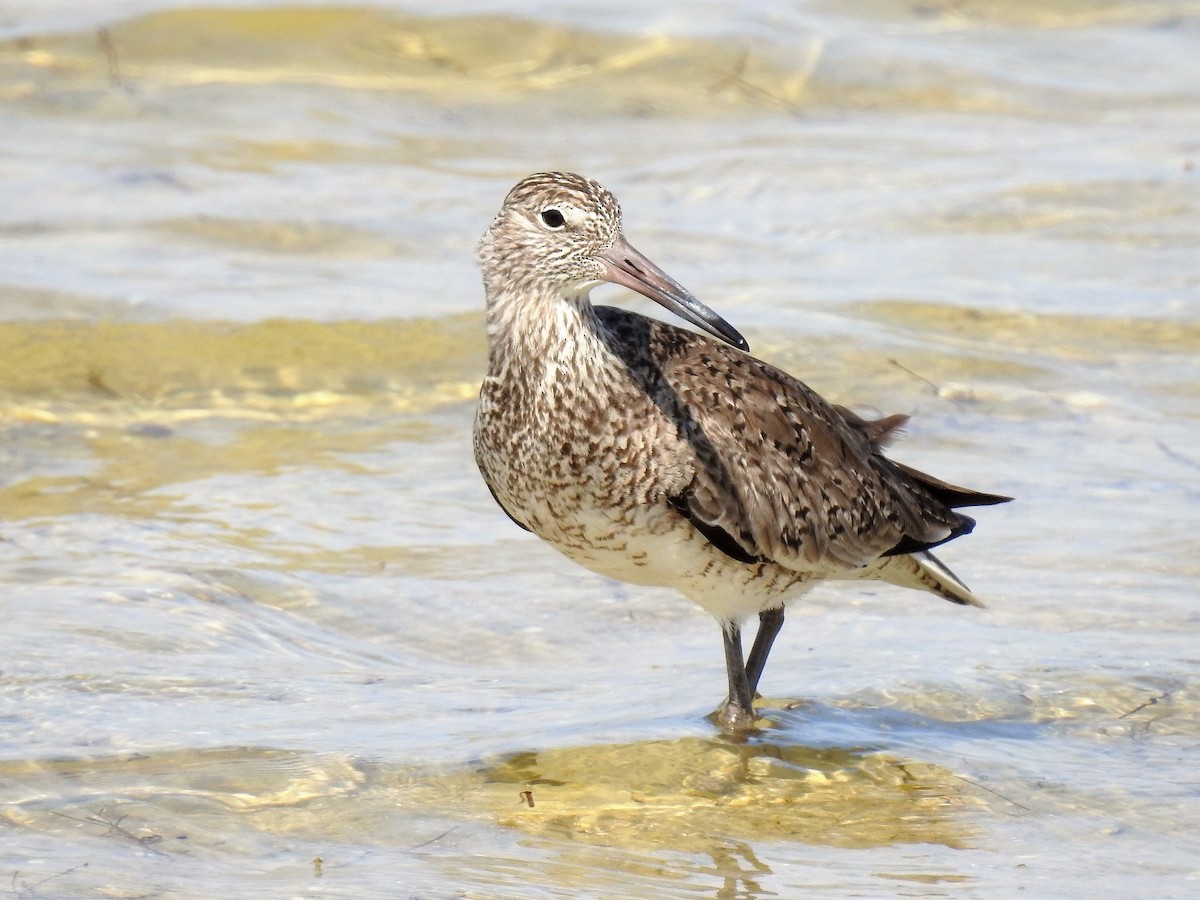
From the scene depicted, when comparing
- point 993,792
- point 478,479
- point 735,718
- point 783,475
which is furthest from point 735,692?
point 478,479

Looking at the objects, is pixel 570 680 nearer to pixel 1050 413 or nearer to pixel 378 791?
pixel 378 791

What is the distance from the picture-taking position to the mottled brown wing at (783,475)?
6.14 meters

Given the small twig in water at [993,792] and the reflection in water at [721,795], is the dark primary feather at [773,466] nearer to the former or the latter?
the reflection in water at [721,795]

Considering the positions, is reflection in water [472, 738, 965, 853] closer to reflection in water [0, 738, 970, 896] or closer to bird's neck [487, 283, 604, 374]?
reflection in water [0, 738, 970, 896]

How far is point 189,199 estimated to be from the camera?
41.0 ft

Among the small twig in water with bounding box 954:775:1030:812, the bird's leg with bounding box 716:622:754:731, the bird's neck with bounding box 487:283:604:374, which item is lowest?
the small twig in water with bounding box 954:775:1030:812

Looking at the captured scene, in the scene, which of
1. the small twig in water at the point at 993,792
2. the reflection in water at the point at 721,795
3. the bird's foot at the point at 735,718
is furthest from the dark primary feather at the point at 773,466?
the small twig in water at the point at 993,792

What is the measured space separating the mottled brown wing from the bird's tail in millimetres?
122

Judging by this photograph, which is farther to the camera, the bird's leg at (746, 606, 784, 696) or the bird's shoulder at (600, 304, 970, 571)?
the bird's leg at (746, 606, 784, 696)

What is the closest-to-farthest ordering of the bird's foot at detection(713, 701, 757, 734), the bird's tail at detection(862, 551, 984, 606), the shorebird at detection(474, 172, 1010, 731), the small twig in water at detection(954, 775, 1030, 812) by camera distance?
1. the small twig in water at detection(954, 775, 1030, 812)
2. the shorebird at detection(474, 172, 1010, 731)
3. the bird's foot at detection(713, 701, 757, 734)
4. the bird's tail at detection(862, 551, 984, 606)

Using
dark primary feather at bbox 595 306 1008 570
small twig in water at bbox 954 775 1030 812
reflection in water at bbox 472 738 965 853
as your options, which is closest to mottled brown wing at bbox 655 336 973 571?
dark primary feather at bbox 595 306 1008 570

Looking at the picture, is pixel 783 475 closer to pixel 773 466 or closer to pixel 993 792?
pixel 773 466

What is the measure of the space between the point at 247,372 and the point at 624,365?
4.47 metres

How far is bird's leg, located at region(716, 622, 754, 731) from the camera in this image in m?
6.41
